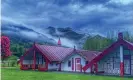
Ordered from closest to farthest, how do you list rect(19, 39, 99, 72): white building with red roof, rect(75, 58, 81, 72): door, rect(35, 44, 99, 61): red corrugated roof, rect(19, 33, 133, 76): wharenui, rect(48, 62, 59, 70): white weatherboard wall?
rect(19, 33, 133, 76): wharenui → rect(75, 58, 81, 72): door → rect(19, 39, 99, 72): white building with red roof → rect(35, 44, 99, 61): red corrugated roof → rect(48, 62, 59, 70): white weatherboard wall

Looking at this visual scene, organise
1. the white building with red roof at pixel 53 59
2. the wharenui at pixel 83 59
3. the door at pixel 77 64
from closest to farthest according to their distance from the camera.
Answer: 1. the wharenui at pixel 83 59
2. the door at pixel 77 64
3. the white building with red roof at pixel 53 59

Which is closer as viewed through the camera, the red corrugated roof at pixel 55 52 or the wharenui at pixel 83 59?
the wharenui at pixel 83 59

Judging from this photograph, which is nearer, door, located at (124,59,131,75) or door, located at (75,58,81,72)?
door, located at (124,59,131,75)

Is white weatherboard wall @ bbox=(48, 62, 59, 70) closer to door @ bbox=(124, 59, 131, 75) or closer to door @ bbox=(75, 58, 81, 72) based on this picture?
door @ bbox=(75, 58, 81, 72)

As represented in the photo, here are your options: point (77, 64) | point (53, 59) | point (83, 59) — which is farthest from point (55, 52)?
point (83, 59)

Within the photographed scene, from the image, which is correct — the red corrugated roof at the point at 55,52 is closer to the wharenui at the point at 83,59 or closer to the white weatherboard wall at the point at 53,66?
the wharenui at the point at 83,59

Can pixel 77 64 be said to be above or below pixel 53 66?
above

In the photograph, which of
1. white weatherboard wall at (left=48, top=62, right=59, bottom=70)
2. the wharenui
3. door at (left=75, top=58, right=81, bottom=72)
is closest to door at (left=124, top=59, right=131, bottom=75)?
the wharenui

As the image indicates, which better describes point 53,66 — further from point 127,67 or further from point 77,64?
point 127,67

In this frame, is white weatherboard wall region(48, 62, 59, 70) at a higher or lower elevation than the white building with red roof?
lower

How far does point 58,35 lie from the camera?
4449 mm

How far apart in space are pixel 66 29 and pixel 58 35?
0.30 m

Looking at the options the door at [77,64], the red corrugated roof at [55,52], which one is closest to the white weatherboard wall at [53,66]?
the red corrugated roof at [55,52]

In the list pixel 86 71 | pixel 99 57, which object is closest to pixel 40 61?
pixel 86 71
